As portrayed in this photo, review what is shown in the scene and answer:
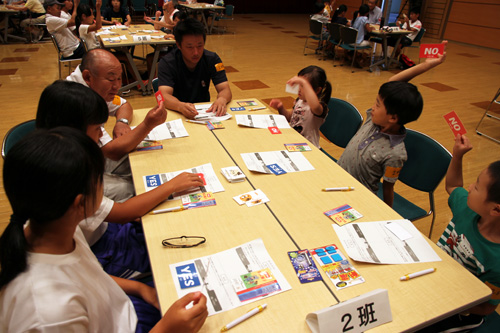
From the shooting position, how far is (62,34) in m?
4.79

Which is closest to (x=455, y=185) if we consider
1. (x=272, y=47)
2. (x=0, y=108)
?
(x=0, y=108)

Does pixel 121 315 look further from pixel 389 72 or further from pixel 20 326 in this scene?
pixel 389 72

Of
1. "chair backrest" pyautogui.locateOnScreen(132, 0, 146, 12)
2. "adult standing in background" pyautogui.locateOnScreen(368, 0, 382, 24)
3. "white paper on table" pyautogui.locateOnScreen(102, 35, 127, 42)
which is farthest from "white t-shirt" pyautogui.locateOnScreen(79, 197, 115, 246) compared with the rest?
"chair backrest" pyautogui.locateOnScreen(132, 0, 146, 12)

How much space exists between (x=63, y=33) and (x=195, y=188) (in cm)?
465

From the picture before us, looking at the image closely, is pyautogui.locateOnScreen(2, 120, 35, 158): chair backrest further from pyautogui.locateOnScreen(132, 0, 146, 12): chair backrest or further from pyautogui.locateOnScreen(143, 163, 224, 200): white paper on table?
pyautogui.locateOnScreen(132, 0, 146, 12): chair backrest

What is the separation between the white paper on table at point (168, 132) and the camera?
80.0 inches

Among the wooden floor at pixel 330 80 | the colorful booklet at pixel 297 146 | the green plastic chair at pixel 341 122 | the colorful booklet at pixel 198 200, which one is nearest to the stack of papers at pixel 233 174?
the colorful booklet at pixel 198 200

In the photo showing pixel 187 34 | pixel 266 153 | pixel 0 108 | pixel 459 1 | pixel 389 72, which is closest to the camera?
pixel 266 153

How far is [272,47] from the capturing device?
8242mm

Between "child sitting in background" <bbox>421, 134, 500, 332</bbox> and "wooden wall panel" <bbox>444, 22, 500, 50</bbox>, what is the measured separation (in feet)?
33.2

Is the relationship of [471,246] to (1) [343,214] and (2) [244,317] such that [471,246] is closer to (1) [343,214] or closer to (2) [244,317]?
(1) [343,214]

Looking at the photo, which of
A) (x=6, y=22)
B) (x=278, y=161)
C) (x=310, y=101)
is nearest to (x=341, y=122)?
(x=310, y=101)

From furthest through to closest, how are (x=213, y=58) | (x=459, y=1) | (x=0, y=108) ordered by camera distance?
(x=459, y=1) → (x=0, y=108) → (x=213, y=58)

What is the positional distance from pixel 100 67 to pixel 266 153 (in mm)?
1122
